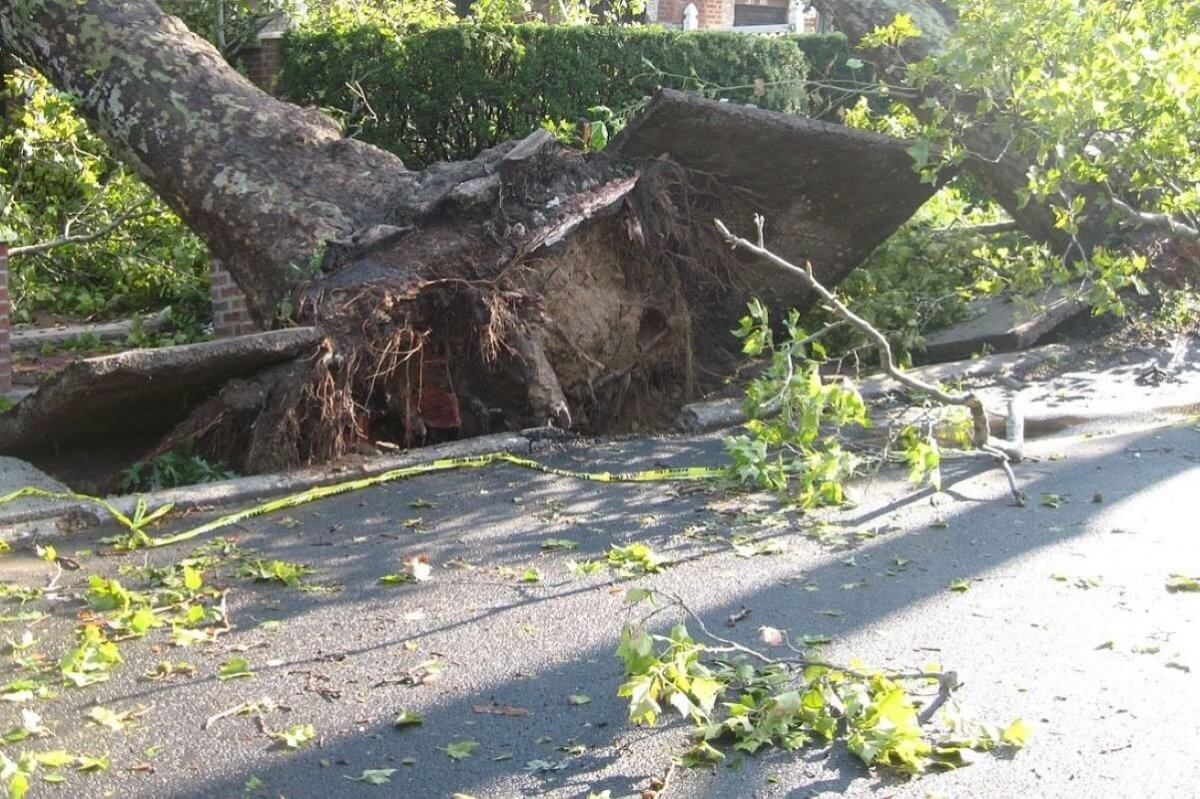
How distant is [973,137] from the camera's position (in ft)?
29.6

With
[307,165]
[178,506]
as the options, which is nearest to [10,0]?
[307,165]

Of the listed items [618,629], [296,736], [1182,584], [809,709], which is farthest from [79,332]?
[1182,584]

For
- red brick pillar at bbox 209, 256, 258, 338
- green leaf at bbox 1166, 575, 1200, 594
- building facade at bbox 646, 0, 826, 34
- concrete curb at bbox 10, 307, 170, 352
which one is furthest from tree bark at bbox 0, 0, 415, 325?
building facade at bbox 646, 0, 826, 34

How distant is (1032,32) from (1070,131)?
628 mm

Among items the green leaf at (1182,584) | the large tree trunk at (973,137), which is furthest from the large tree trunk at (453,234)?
the green leaf at (1182,584)

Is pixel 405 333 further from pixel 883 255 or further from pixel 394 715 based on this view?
pixel 883 255

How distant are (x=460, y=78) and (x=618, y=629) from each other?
9.08 meters

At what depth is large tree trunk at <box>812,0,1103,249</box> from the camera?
9.02m

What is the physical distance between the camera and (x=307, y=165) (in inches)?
288

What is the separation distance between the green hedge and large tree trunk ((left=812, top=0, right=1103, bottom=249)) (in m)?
2.15

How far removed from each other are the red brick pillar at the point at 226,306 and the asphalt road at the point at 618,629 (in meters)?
3.57

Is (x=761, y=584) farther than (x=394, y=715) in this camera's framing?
Yes

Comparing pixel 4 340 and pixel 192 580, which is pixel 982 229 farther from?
pixel 192 580

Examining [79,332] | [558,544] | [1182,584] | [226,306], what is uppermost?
[226,306]
